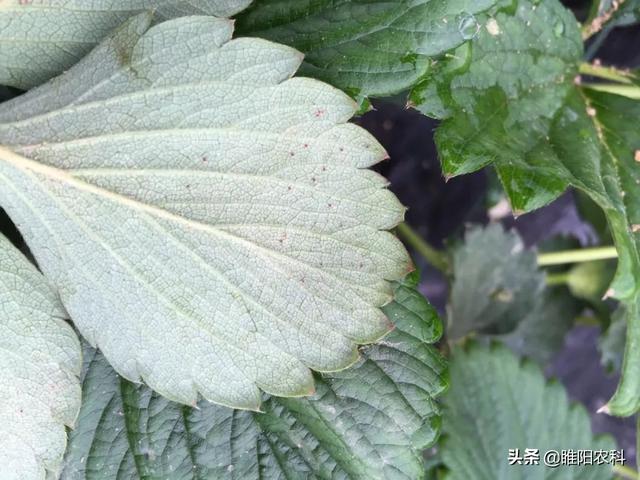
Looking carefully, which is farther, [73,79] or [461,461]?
[461,461]

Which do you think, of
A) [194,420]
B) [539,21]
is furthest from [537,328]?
[194,420]

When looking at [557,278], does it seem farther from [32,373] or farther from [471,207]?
[32,373]

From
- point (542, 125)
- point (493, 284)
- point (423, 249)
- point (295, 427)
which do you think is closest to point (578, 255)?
point (493, 284)

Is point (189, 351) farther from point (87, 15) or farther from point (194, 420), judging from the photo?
point (87, 15)

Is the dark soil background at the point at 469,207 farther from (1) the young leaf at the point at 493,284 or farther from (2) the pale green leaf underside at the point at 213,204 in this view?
(2) the pale green leaf underside at the point at 213,204

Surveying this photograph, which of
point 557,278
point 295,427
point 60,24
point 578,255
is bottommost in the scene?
point 557,278

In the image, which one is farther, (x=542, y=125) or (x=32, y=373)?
(x=542, y=125)
